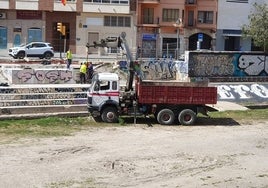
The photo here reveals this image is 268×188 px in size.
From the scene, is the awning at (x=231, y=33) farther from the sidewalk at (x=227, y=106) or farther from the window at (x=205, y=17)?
the sidewalk at (x=227, y=106)

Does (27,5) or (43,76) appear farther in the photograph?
(27,5)

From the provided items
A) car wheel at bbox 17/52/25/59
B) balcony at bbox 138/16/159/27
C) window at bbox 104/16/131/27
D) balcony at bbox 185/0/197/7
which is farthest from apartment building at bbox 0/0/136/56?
car wheel at bbox 17/52/25/59

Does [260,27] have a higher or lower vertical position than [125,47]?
higher

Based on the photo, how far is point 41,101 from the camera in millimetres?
28000

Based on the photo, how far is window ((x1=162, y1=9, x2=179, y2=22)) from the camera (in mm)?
77688

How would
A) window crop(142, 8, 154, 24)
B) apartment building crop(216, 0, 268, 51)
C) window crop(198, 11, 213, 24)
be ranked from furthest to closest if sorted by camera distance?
1. window crop(198, 11, 213, 24)
2. apartment building crop(216, 0, 268, 51)
3. window crop(142, 8, 154, 24)

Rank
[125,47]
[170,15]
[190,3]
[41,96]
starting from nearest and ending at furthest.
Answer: [41,96] < [125,47] < [170,15] < [190,3]

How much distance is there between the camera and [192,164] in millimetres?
18750

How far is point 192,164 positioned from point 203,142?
4.30 m

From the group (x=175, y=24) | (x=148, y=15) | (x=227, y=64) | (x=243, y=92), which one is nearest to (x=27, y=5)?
(x=148, y=15)

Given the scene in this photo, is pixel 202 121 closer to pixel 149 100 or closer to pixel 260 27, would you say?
pixel 149 100

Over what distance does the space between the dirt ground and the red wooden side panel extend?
162 centimetres

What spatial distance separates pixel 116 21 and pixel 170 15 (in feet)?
25.7

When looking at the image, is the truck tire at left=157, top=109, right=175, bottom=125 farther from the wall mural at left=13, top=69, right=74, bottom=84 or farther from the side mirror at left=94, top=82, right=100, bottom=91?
the wall mural at left=13, top=69, right=74, bottom=84
